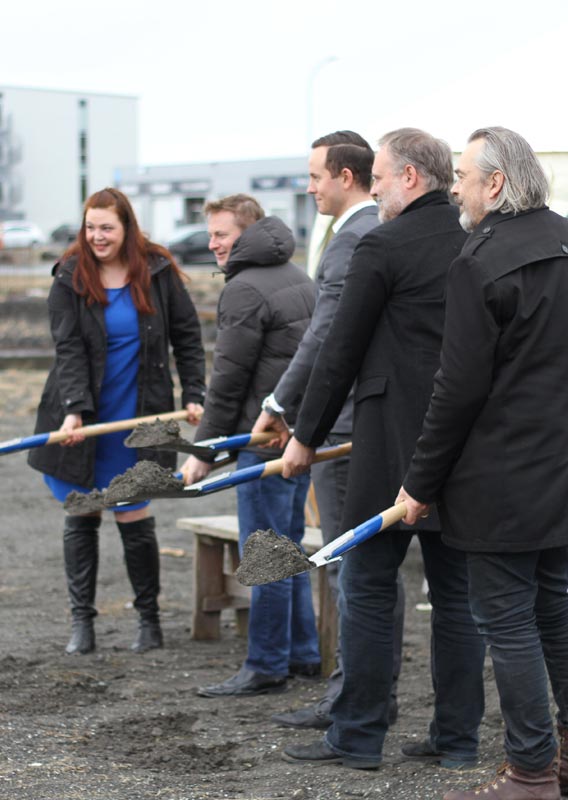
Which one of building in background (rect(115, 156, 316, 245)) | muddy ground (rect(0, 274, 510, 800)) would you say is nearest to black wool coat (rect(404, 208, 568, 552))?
muddy ground (rect(0, 274, 510, 800))

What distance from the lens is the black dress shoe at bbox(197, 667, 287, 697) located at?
5297 mm

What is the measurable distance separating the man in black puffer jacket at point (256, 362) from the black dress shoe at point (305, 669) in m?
0.24

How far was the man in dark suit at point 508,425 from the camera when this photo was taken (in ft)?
11.1

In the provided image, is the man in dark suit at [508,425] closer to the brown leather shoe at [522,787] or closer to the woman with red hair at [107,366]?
the brown leather shoe at [522,787]

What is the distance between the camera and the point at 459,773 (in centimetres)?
401

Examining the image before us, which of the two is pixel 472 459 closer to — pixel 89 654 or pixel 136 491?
pixel 136 491

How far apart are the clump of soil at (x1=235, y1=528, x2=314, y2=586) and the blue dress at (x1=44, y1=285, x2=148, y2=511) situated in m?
2.09

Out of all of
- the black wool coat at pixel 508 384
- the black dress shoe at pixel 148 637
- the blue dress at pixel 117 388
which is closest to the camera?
the black wool coat at pixel 508 384

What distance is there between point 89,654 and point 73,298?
66.4 inches

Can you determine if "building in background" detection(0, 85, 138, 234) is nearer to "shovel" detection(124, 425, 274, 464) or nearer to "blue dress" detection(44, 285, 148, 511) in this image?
"blue dress" detection(44, 285, 148, 511)

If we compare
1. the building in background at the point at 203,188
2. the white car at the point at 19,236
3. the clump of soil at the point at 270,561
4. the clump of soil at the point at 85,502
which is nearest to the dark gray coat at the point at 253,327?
the clump of soil at the point at 85,502

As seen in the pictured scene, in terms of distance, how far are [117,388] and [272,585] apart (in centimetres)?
121

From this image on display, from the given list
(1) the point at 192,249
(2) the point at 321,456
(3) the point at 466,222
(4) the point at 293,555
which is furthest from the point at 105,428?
(1) the point at 192,249

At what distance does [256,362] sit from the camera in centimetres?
517
